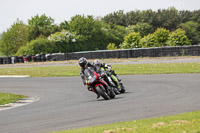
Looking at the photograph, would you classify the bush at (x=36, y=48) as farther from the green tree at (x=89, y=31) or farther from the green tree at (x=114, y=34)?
the green tree at (x=114, y=34)

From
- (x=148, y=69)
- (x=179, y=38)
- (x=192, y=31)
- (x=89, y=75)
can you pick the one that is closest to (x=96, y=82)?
(x=89, y=75)

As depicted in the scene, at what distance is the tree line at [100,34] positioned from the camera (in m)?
73.0

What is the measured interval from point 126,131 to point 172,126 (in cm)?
82

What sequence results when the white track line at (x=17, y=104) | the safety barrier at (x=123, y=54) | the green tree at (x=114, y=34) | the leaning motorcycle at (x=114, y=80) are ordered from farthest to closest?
the green tree at (x=114, y=34), the safety barrier at (x=123, y=54), the leaning motorcycle at (x=114, y=80), the white track line at (x=17, y=104)

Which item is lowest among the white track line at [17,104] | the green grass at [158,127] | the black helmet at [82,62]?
the white track line at [17,104]

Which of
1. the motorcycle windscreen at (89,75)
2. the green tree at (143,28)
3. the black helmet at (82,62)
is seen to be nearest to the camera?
the motorcycle windscreen at (89,75)

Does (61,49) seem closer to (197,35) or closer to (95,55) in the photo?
(95,55)

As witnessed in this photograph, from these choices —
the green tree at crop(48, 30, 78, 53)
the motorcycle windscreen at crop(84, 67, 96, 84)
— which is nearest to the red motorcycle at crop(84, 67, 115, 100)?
the motorcycle windscreen at crop(84, 67, 96, 84)

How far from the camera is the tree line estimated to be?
7300cm

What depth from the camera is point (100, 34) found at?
334 ft

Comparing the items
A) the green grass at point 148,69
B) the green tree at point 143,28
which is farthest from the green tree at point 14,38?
the green grass at point 148,69

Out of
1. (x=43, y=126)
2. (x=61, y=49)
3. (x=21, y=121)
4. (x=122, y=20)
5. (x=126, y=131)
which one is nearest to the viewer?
(x=126, y=131)

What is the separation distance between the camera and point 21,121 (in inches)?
385

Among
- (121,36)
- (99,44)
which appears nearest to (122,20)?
(121,36)
